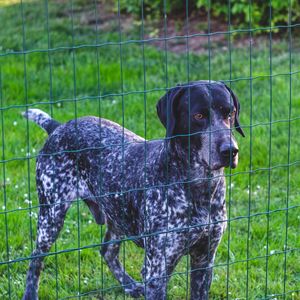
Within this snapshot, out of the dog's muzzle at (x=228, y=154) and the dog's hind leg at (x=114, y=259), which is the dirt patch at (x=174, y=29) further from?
the dog's muzzle at (x=228, y=154)

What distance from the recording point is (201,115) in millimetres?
4820

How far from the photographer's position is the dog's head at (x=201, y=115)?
4.76m

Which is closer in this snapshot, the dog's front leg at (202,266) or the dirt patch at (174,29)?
the dog's front leg at (202,266)

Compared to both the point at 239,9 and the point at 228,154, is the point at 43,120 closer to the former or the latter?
the point at 228,154

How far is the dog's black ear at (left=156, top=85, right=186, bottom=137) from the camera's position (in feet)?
15.9

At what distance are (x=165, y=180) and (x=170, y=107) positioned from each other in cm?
45

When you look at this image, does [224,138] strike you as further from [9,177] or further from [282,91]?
[282,91]

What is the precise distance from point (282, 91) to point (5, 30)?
473 centimetres

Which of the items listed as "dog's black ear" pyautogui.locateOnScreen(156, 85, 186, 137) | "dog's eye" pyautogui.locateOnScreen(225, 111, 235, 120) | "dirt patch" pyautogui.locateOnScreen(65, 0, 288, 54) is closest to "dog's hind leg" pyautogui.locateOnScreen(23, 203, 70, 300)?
"dog's black ear" pyautogui.locateOnScreen(156, 85, 186, 137)

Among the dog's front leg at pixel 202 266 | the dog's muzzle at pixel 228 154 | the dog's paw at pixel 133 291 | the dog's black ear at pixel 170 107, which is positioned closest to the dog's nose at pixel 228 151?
the dog's muzzle at pixel 228 154

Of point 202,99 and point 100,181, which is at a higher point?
point 202,99

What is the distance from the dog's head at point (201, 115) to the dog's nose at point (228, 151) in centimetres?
6

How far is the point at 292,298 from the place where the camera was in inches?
221

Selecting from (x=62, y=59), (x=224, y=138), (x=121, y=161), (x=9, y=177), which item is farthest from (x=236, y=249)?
(x=62, y=59)
